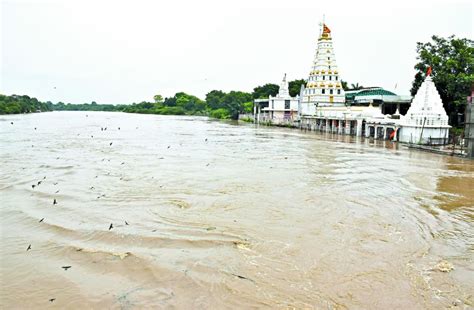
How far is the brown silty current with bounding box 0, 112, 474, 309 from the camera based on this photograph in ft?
18.7

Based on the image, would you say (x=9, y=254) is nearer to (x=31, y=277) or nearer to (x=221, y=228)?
(x=31, y=277)

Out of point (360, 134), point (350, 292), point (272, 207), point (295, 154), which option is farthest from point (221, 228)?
point (360, 134)

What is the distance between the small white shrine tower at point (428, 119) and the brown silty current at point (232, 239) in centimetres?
1416

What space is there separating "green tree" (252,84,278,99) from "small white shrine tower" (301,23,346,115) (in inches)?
901

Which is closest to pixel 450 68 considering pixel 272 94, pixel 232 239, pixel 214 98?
pixel 232 239

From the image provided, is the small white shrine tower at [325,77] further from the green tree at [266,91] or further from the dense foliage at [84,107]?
the dense foliage at [84,107]

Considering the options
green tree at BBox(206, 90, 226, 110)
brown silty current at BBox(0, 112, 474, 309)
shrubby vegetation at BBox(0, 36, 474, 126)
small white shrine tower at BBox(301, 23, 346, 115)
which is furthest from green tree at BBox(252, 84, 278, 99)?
brown silty current at BBox(0, 112, 474, 309)

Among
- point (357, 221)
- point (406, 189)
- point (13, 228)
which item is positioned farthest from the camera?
point (406, 189)

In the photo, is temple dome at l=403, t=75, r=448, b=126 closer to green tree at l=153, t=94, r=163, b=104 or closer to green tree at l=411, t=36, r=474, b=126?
green tree at l=411, t=36, r=474, b=126

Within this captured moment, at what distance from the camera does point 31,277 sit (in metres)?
6.02

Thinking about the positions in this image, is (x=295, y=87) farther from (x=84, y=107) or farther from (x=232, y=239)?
(x=84, y=107)

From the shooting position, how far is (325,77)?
159 ft

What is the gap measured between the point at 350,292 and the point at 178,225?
4.07 m

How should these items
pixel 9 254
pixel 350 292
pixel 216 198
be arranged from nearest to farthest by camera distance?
pixel 350 292, pixel 9 254, pixel 216 198
